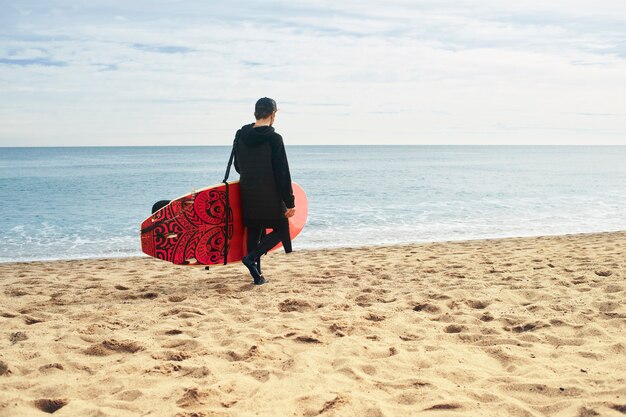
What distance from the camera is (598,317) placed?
4.44 meters

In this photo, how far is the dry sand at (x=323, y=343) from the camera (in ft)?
9.73

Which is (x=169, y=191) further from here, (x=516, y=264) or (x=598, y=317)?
(x=598, y=317)

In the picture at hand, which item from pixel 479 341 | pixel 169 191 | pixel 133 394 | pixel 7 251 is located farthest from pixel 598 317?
pixel 169 191

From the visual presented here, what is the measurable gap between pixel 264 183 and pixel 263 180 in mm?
33

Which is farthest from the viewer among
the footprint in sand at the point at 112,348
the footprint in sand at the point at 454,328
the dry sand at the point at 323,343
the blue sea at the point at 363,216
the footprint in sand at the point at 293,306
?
the blue sea at the point at 363,216

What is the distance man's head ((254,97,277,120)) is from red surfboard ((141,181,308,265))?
39.2 inches

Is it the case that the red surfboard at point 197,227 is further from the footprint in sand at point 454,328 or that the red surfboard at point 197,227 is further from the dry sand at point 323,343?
the footprint in sand at point 454,328

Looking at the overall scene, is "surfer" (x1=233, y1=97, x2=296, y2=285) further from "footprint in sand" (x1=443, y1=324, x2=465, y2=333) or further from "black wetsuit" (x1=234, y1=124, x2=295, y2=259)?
"footprint in sand" (x1=443, y1=324, x2=465, y2=333)

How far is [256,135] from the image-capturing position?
5.44 meters

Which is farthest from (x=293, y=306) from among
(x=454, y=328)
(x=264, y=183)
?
(x=454, y=328)

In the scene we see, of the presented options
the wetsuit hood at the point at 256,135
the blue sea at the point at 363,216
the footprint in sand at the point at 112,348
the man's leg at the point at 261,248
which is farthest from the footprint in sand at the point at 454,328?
the blue sea at the point at 363,216

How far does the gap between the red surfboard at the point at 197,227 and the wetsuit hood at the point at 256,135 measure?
733mm

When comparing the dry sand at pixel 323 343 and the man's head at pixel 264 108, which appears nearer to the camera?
the dry sand at pixel 323 343

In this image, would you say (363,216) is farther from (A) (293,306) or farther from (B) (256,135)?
(A) (293,306)
